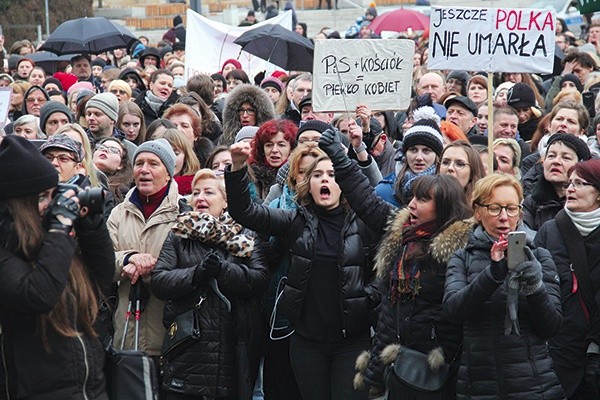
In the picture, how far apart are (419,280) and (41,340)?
2.22 metres

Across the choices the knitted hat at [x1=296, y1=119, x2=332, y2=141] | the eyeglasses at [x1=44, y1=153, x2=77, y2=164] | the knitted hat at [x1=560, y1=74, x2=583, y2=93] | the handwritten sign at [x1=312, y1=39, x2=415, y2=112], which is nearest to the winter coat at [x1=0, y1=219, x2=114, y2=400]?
the eyeglasses at [x1=44, y1=153, x2=77, y2=164]

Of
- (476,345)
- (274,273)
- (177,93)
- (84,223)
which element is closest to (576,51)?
(177,93)

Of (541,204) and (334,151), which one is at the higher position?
(334,151)

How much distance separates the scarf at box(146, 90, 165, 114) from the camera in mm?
12570

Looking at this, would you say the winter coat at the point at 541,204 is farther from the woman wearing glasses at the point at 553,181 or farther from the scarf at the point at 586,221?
the scarf at the point at 586,221

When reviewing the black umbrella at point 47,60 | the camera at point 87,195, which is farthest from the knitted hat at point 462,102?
the black umbrella at point 47,60

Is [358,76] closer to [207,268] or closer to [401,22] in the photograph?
[207,268]

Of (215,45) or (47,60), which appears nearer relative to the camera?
(215,45)

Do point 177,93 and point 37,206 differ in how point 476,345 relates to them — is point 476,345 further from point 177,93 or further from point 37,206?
point 177,93

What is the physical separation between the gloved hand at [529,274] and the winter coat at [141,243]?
2355 millimetres

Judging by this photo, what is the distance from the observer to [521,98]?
1083cm

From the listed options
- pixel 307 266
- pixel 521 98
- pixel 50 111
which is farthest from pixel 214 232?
pixel 521 98

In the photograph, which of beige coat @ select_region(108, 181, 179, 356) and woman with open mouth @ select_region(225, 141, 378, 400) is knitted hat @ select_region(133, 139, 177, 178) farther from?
woman with open mouth @ select_region(225, 141, 378, 400)

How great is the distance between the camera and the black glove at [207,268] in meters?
7.02
